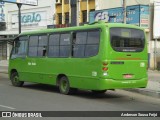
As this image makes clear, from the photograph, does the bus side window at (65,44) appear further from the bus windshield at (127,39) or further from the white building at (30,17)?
the white building at (30,17)

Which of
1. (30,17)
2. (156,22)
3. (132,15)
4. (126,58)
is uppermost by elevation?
(30,17)

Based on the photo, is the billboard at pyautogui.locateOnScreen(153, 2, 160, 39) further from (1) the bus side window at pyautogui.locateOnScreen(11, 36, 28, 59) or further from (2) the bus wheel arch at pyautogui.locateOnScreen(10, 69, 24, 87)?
(2) the bus wheel arch at pyautogui.locateOnScreen(10, 69, 24, 87)

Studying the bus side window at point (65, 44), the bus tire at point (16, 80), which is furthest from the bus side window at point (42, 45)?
the bus tire at point (16, 80)

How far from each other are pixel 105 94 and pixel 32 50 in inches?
164

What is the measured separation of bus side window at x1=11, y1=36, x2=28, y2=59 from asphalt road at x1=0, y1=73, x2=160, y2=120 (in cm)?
247

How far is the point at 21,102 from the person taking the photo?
549 inches

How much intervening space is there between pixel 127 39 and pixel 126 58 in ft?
2.38

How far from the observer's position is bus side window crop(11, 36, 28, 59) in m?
19.6

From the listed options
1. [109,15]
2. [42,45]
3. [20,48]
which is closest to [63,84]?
[42,45]

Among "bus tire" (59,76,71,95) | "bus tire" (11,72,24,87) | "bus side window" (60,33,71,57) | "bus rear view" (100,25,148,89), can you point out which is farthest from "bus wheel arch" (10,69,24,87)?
"bus rear view" (100,25,148,89)

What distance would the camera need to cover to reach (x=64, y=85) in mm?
16891

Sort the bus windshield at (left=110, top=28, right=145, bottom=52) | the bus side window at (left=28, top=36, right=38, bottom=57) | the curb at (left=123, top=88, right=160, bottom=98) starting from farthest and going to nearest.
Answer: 1. the bus side window at (left=28, top=36, right=38, bottom=57)
2. the curb at (left=123, top=88, right=160, bottom=98)
3. the bus windshield at (left=110, top=28, right=145, bottom=52)

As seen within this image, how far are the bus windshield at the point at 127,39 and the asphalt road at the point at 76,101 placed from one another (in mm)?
1880

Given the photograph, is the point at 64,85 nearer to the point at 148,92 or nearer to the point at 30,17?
the point at 148,92
